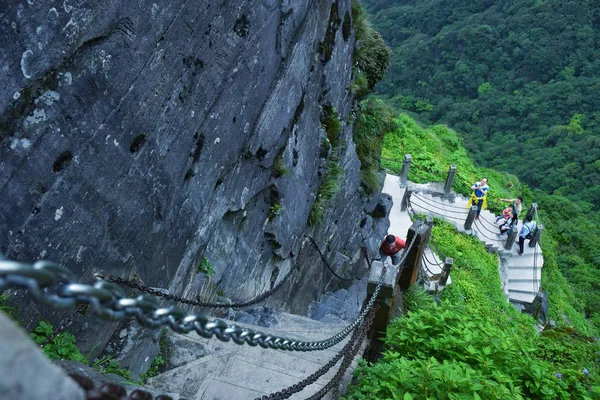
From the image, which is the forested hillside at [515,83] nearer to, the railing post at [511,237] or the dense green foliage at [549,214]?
the dense green foliage at [549,214]

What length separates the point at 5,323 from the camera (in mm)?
1061

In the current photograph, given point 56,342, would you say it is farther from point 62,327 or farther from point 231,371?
point 231,371

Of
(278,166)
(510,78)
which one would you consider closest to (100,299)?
(278,166)

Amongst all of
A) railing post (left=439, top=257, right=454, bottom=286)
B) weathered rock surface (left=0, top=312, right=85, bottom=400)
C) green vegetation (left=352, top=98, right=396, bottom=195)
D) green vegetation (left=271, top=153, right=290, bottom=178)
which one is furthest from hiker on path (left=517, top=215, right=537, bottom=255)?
weathered rock surface (left=0, top=312, right=85, bottom=400)

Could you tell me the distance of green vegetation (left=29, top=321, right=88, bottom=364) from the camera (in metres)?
3.96

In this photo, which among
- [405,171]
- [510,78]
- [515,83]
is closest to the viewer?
[405,171]

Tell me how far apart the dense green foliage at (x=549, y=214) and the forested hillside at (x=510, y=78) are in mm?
8006

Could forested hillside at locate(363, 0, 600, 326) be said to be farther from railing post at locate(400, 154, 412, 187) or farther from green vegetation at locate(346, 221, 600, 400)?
green vegetation at locate(346, 221, 600, 400)

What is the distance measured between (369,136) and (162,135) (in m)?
7.91

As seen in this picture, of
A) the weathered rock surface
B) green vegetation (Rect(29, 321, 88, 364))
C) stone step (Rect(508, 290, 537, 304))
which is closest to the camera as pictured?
the weathered rock surface

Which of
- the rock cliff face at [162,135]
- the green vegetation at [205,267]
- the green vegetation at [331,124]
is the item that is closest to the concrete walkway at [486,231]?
the green vegetation at [331,124]

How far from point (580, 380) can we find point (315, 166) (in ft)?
17.5

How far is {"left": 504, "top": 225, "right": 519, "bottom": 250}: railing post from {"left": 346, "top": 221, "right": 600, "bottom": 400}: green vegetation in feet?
37.3

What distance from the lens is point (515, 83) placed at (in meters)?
46.1
